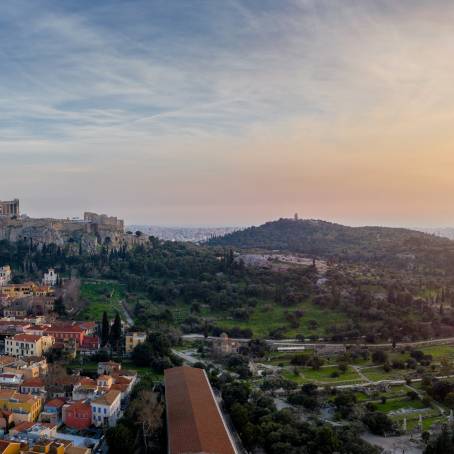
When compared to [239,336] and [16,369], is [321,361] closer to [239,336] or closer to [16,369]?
[239,336]

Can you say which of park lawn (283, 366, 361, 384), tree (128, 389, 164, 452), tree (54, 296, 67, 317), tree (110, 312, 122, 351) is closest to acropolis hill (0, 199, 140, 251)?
tree (54, 296, 67, 317)

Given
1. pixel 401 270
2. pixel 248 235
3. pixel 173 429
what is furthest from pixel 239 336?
pixel 248 235

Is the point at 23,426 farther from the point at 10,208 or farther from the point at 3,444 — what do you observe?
the point at 10,208

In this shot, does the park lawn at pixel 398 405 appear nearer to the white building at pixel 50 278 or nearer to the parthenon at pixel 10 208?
the white building at pixel 50 278

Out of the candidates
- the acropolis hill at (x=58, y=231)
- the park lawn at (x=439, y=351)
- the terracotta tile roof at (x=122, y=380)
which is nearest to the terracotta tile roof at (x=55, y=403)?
the terracotta tile roof at (x=122, y=380)

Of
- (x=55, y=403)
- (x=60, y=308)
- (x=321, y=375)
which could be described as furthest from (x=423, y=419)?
(x=60, y=308)

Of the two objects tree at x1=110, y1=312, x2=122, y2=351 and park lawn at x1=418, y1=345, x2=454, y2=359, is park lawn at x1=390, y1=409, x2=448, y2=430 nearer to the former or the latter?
park lawn at x1=418, y1=345, x2=454, y2=359
